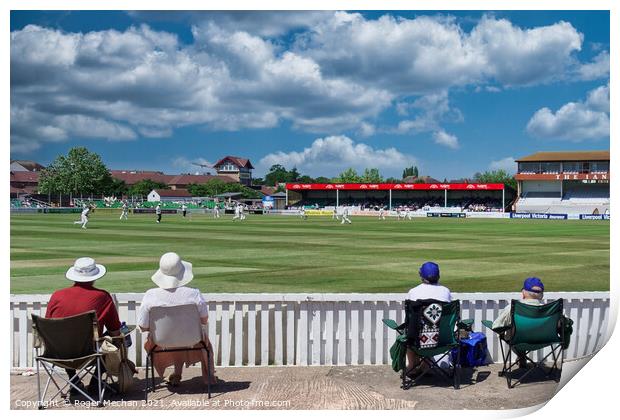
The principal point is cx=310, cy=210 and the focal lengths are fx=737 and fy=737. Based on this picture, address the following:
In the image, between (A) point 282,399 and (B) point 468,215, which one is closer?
(A) point 282,399

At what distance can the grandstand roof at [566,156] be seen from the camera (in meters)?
82.0

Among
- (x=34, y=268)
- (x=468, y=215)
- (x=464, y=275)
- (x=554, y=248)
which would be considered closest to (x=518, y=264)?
(x=464, y=275)

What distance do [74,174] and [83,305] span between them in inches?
3091

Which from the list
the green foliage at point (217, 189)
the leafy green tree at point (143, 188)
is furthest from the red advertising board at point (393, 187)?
the leafy green tree at point (143, 188)

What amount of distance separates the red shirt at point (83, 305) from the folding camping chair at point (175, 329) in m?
0.41

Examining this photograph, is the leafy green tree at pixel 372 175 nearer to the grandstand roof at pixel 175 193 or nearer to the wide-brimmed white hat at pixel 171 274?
the grandstand roof at pixel 175 193

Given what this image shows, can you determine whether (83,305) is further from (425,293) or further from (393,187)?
(393,187)

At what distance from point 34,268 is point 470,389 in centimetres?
1397

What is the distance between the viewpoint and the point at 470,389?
6.99 meters

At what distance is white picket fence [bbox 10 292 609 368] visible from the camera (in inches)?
304

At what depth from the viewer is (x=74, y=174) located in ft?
266

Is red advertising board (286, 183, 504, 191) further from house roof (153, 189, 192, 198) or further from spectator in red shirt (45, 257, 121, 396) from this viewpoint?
spectator in red shirt (45, 257, 121, 396)

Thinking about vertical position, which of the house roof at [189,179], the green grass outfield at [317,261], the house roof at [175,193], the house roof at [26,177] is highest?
the house roof at [189,179]
